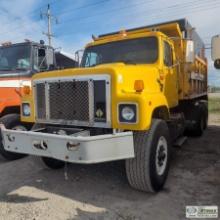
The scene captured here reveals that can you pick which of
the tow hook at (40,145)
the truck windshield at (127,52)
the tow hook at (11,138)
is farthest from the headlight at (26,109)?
the truck windshield at (127,52)

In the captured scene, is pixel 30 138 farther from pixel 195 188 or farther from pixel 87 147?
pixel 195 188

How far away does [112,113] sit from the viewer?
3.99 meters

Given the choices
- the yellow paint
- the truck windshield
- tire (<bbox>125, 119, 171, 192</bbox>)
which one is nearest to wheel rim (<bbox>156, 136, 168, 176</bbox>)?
tire (<bbox>125, 119, 171, 192</bbox>)

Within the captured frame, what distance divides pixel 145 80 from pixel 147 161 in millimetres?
1251

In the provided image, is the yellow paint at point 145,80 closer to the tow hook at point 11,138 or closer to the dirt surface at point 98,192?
the tow hook at point 11,138

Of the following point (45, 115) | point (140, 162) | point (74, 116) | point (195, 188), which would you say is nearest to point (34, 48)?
point (45, 115)

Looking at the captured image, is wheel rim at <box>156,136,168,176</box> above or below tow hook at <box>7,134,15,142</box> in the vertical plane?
below

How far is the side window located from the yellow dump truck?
20 millimetres

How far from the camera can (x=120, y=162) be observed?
5961 mm

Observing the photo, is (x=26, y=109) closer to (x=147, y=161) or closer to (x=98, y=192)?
(x=98, y=192)

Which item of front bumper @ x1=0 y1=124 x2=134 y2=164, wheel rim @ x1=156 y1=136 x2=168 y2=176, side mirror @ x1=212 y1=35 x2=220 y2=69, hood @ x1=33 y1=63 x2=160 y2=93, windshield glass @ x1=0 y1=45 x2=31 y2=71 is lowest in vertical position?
wheel rim @ x1=156 y1=136 x2=168 y2=176

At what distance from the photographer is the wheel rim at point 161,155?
447 centimetres

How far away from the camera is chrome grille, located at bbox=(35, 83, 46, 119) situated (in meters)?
4.80

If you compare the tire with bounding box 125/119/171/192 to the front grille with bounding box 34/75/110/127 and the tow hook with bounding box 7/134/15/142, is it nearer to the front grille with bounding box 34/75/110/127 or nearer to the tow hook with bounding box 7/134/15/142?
the front grille with bounding box 34/75/110/127
